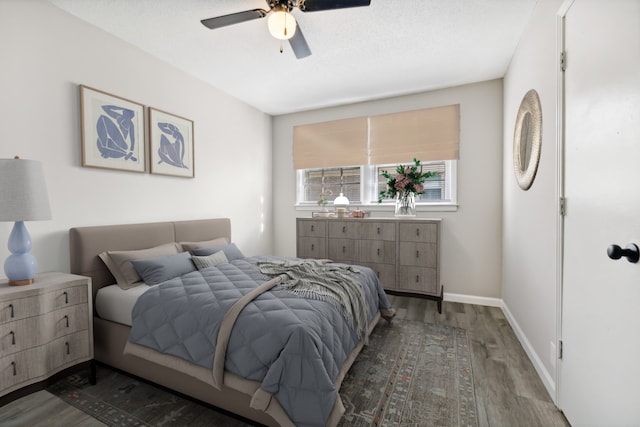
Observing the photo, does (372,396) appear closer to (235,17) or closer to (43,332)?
(43,332)

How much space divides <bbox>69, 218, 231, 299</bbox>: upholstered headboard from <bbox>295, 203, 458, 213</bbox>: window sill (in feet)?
5.74

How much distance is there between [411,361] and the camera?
220 cm

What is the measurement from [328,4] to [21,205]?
88.9 inches

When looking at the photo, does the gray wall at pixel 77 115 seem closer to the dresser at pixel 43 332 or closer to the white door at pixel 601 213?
the dresser at pixel 43 332

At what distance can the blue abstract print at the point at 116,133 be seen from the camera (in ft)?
8.05

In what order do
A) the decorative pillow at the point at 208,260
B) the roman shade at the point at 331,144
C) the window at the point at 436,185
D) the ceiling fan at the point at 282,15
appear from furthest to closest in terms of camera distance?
the roman shade at the point at 331,144 < the window at the point at 436,185 < the decorative pillow at the point at 208,260 < the ceiling fan at the point at 282,15

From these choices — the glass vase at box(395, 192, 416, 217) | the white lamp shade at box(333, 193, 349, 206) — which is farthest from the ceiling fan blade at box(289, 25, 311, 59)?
the white lamp shade at box(333, 193, 349, 206)

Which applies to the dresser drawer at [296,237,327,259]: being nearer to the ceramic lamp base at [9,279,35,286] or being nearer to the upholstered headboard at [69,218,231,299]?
the upholstered headboard at [69,218,231,299]

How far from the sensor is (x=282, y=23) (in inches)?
72.7

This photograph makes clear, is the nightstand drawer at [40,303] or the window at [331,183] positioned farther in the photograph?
the window at [331,183]

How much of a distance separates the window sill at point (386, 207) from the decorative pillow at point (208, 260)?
1.94 meters

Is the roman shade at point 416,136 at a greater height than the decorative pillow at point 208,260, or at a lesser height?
greater

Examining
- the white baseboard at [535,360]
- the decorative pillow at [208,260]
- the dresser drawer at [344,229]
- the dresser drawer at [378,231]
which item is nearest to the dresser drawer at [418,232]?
the dresser drawer at [378,231]

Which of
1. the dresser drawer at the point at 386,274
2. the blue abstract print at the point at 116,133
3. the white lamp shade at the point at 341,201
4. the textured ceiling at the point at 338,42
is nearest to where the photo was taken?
the textured ceiling at the point at 338,42
